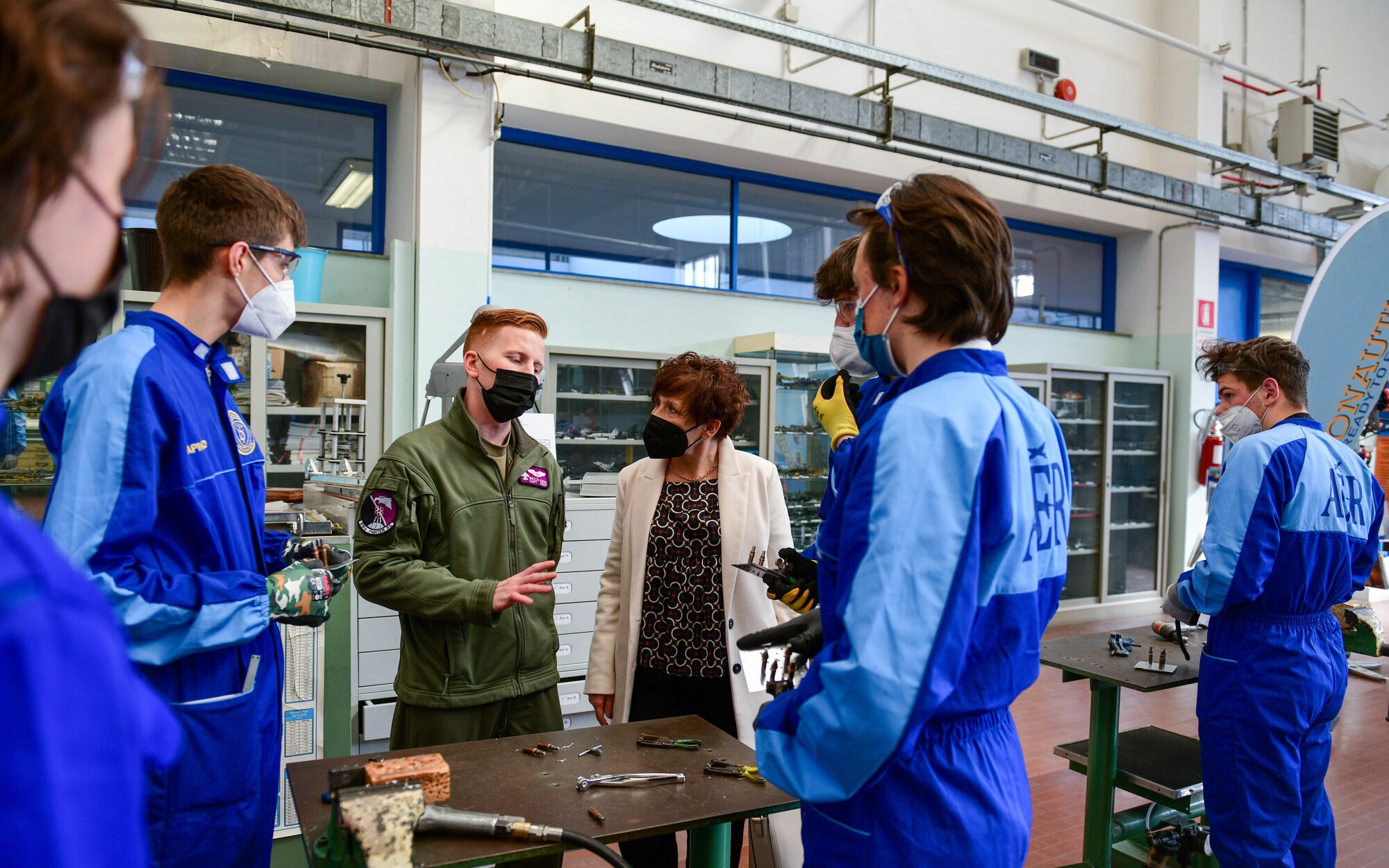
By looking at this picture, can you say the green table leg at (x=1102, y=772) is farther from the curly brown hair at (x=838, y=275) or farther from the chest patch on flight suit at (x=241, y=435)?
the chest patch on flight suit at (x=241, y=435)

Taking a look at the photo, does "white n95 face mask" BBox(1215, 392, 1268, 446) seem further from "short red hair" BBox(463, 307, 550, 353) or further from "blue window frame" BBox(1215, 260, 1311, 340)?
"blue window frame" BBox(1215, 260, 1311, 340)

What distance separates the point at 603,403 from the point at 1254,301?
7.22 meters

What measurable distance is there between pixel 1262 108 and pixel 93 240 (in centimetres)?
986

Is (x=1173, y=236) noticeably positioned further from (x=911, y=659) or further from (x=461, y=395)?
(x=911, y=659)

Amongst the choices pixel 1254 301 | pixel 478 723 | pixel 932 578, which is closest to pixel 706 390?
pixel 478 723

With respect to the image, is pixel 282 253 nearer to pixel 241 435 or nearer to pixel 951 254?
pixel 241 435

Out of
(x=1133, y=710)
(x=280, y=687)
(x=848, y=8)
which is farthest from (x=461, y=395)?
(x=848, y=8)

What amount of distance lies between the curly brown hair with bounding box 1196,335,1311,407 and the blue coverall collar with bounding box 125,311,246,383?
2912 mm

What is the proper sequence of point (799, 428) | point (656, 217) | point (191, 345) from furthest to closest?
1. point (799, 428)
2. point (656, 217)
3. point (191, 345)

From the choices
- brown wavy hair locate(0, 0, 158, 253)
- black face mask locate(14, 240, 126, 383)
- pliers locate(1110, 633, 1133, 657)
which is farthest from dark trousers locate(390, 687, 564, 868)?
pliers locate(1110, 633, 1133, 657)

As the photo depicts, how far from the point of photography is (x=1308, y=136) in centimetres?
741

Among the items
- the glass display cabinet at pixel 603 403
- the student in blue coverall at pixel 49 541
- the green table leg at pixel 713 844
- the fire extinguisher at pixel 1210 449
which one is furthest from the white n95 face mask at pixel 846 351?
the fire extinguisher at pixel 1210 449

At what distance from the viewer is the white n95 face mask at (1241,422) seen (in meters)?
2.86

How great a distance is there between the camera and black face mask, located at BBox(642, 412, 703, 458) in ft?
8.25
